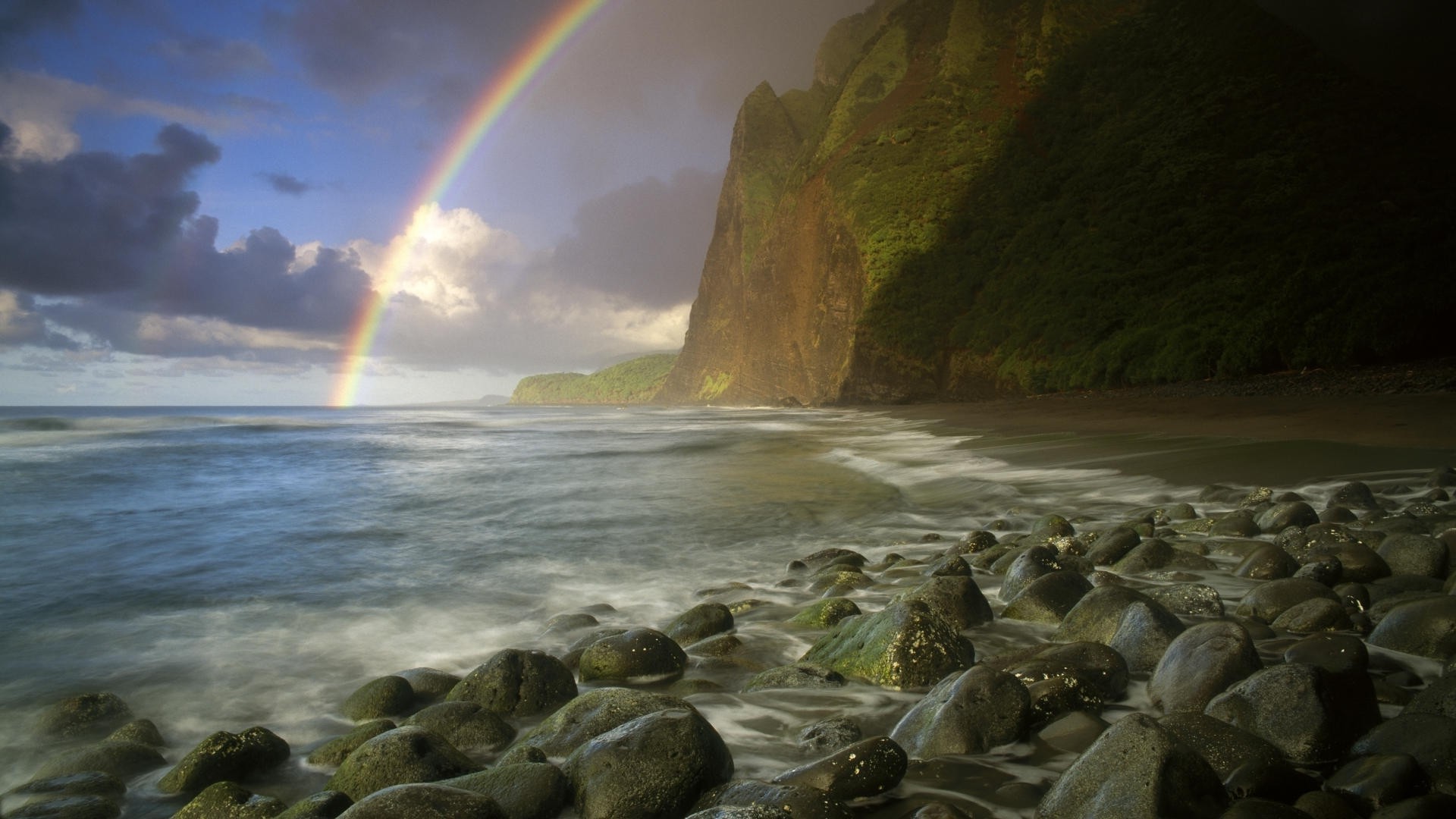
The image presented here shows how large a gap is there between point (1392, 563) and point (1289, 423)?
33.7 feet

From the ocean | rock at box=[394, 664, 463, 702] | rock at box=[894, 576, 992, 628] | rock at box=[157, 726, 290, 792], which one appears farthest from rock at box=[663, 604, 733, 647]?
rock at box=[157, 726, 290, 792]

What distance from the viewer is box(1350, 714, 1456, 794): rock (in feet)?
6.70

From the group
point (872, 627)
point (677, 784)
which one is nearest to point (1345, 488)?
point (872, 627)

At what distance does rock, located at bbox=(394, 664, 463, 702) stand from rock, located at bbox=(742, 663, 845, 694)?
175 cm

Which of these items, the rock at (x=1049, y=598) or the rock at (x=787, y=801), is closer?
the rock at (x=787, y=801)

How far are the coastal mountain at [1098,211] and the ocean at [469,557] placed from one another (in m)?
10.6

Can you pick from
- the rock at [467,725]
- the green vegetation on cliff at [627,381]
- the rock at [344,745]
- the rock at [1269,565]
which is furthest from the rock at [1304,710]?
the green vegetation on cliff at [627,381]

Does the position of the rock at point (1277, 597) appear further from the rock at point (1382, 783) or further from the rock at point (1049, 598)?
the rock at point (1382, 783)

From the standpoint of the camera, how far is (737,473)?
16422 mm

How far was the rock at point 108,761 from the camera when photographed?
3508mm

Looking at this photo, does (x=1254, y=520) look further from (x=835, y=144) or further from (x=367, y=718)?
(x=835, y=144)

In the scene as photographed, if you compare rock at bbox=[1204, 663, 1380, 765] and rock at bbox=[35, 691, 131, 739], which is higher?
rock at bbox=[1204, 663, 1380, 765]

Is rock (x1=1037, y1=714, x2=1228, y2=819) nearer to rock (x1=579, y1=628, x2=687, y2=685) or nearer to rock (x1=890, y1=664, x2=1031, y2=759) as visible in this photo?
rock (x1=890, y1=664, x2=1031, y2=759)

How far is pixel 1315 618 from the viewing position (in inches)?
148
